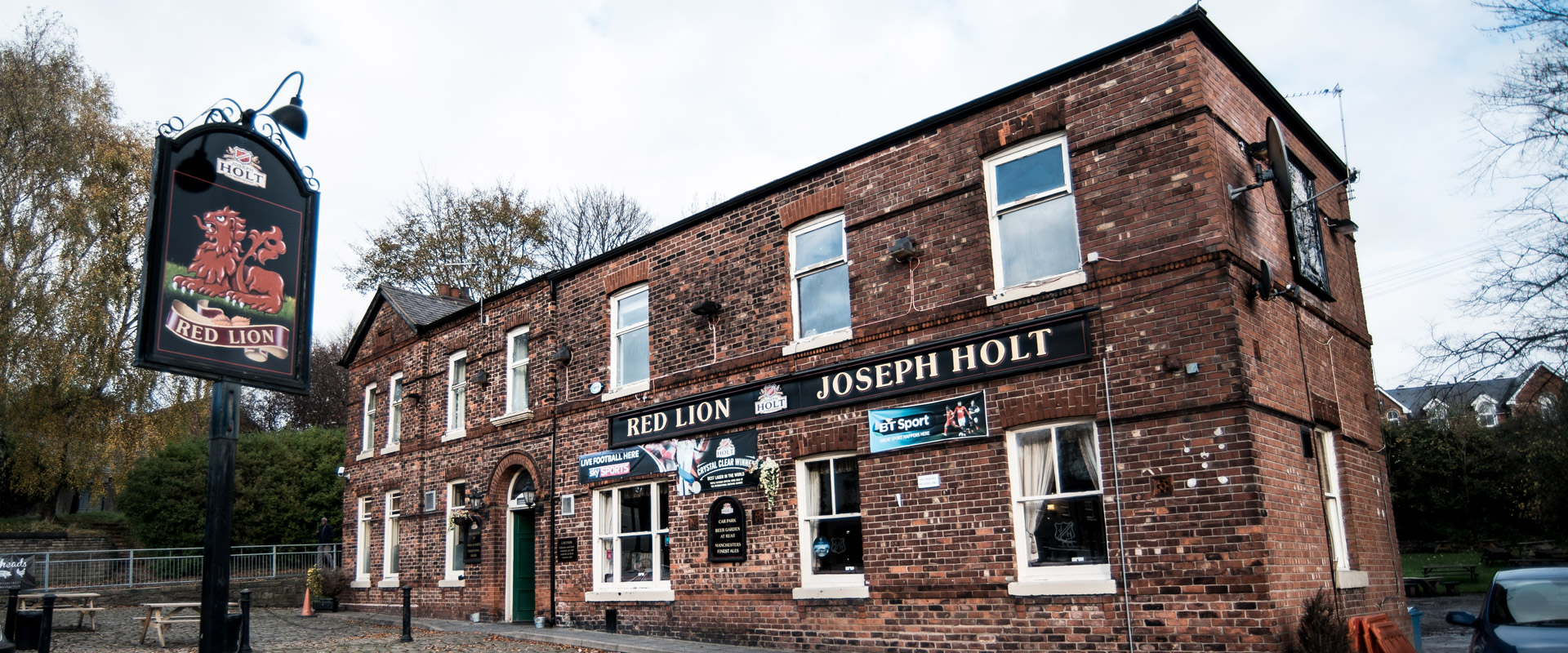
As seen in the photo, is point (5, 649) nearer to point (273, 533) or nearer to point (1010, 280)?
point (1010, 280)

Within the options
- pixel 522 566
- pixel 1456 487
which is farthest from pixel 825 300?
pixel 1456 487

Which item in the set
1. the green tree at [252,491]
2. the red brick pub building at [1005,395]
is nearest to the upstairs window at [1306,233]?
the red brick pub building at [1005,395]

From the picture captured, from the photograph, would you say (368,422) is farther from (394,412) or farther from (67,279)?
(67,279)

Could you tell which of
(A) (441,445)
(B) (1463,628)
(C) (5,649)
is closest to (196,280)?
(C) (5,649)

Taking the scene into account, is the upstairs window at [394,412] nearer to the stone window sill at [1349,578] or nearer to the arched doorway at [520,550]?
the arched doorway at [520,550]

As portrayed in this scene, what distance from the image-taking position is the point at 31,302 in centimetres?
2398

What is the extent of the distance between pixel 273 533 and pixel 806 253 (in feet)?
76.9

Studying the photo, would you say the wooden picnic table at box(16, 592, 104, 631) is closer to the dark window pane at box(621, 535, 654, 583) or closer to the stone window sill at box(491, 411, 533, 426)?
the stone window sill at box(491, 411, 533, 426)

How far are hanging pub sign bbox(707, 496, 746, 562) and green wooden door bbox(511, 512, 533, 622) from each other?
584 centimetres

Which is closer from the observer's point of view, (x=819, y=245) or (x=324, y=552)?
(x=819, y=245)

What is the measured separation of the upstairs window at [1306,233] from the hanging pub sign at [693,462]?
22.1 feet

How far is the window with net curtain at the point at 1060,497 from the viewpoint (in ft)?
30.9

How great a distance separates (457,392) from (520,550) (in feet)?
12.9

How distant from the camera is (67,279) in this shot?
81.6 feet
